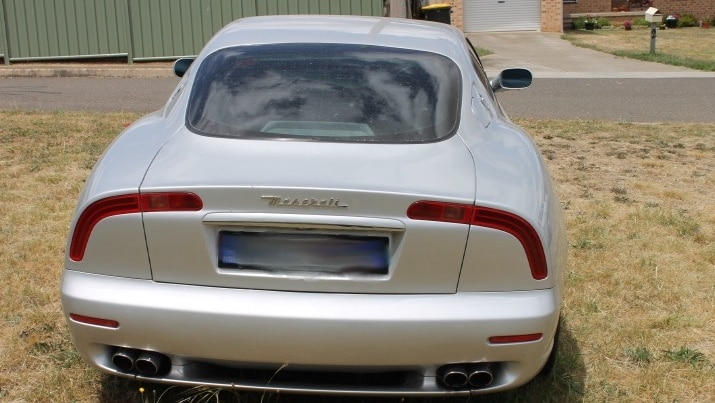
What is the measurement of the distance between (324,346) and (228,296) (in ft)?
1.19

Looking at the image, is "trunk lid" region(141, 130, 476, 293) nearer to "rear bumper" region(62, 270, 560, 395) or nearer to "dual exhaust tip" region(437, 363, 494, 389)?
"rear bumper" region(62, 270, 560, 395)

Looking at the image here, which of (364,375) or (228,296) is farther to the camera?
(364,375)

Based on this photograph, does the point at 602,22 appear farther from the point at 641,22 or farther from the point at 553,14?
the point at 553,14

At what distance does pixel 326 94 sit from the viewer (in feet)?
11.8

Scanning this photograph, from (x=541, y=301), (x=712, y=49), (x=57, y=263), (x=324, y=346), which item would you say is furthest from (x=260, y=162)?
(x=712, y=49)

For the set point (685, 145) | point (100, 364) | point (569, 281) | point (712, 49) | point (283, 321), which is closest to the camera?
point (283, 321)

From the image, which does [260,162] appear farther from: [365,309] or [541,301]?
[541,301]

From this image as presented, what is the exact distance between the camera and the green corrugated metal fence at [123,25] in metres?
17.1

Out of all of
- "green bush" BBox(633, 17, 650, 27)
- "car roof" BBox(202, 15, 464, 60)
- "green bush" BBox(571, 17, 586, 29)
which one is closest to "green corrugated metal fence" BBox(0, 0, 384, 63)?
"car roof" BBox(202, 15, 464, 60)

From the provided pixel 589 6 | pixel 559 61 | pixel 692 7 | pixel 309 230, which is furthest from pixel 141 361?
pixel 692 7

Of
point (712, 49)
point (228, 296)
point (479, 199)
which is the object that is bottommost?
point (712, 49)

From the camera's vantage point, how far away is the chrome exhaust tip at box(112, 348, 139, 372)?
10.0 feet

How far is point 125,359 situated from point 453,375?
1.15 m

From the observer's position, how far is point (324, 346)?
2.87 m
